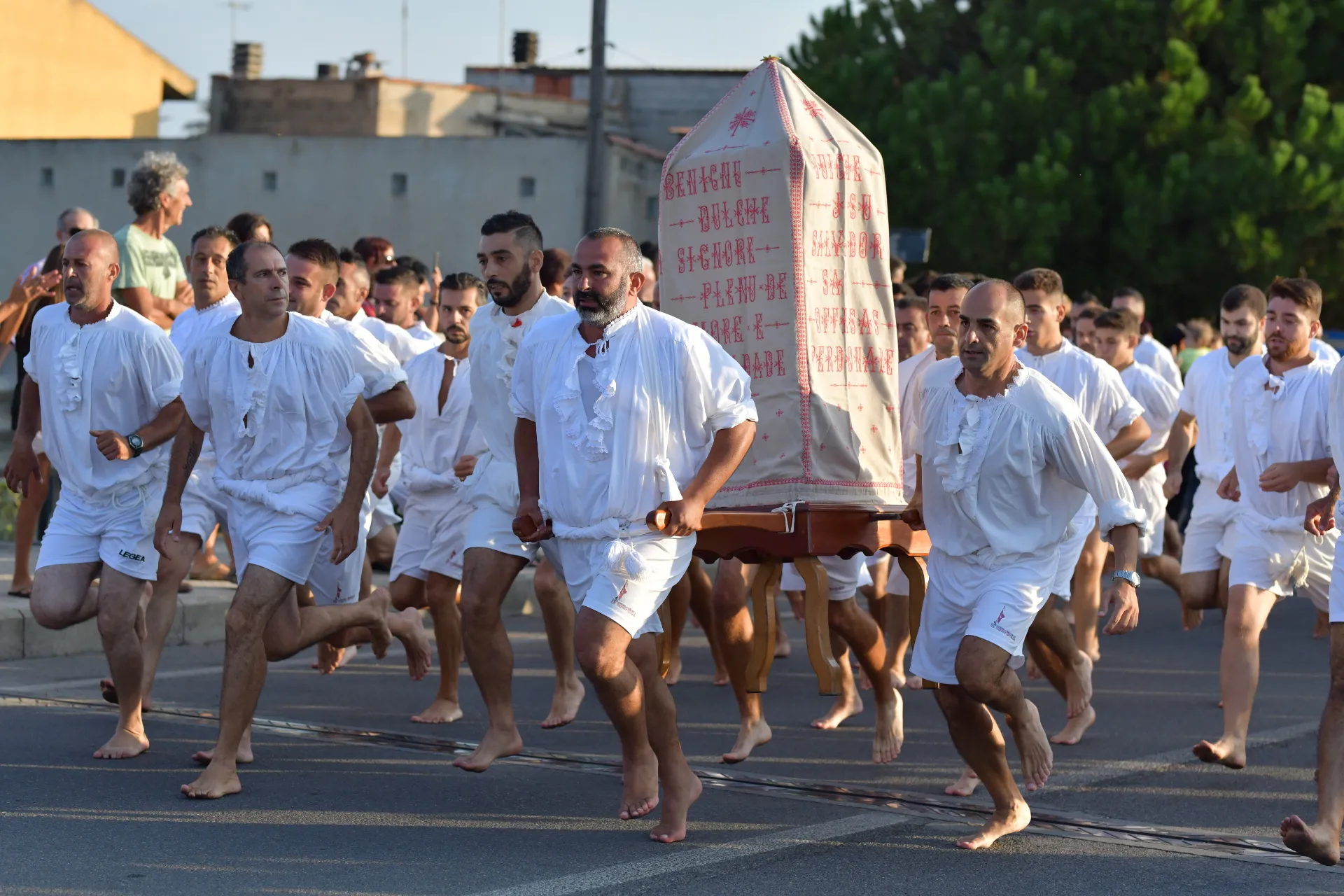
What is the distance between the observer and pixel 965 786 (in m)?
7.17

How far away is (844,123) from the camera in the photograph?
25.3ft

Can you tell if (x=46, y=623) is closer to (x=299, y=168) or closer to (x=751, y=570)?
(x=751, y=570)

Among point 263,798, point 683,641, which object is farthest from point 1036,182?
point 263,798

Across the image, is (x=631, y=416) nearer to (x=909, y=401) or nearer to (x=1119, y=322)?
(x=909, y=401)

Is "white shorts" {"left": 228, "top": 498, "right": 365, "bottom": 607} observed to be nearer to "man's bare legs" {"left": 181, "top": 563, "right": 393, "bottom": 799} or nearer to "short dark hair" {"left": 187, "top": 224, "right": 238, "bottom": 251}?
"man's bare legs" {"left": 181, "top": 563, "right": 393, "bottom": 799}

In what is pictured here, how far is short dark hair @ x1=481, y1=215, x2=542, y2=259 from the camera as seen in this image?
7.70 m

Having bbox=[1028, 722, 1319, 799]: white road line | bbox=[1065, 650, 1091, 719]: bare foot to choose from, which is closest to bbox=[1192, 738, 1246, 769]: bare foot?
bbox=[1028, 722, 1319, 799]: white road line

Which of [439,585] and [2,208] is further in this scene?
[2,208]

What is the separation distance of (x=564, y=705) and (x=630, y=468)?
8.31ft

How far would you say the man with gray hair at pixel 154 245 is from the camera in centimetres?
984

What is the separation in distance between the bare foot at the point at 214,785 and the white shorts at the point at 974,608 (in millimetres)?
2460

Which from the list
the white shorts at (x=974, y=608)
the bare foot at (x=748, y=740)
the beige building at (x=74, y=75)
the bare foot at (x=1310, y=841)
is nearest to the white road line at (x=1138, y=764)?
the white shorts at (x=974, y=608)

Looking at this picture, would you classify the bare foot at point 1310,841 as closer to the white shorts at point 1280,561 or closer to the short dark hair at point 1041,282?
the white shorts at point 1280,561

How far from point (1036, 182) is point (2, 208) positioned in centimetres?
2405
